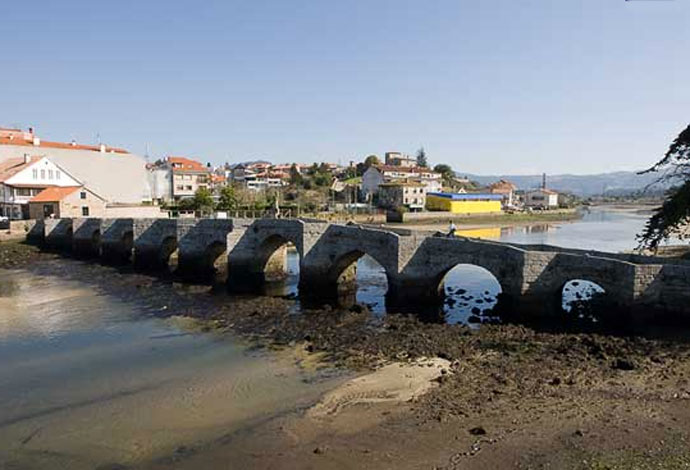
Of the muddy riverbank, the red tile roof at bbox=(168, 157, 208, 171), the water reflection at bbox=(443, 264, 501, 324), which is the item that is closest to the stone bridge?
the water reflection at bbox=(443, 264, 501, 324)

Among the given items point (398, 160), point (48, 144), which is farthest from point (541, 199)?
point (48, 144)

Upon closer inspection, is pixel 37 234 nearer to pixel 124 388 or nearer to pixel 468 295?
pixel 124 388

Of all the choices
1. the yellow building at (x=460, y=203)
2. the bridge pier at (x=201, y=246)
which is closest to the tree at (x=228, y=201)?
the bridge pier at (x=201, y=246)

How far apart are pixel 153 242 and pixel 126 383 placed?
79.3 feet

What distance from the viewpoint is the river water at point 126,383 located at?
452 inches

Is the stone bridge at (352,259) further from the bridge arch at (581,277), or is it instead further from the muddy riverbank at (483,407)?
the muddy riverbank at (483,407)

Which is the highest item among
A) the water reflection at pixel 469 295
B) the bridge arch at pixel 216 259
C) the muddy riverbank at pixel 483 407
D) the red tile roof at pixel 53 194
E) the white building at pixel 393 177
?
the white building at pixel 393 177

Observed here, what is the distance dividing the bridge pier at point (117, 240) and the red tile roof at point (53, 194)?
11.3 meters

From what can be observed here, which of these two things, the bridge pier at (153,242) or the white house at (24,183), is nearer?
the bridge pier at (153,242)

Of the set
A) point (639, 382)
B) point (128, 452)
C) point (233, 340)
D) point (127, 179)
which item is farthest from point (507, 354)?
point (127, 179)

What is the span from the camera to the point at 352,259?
1118 inches

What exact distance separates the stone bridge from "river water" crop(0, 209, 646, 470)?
8.11 ft

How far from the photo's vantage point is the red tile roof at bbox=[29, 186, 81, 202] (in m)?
49.8

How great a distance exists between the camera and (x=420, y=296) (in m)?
23.9
